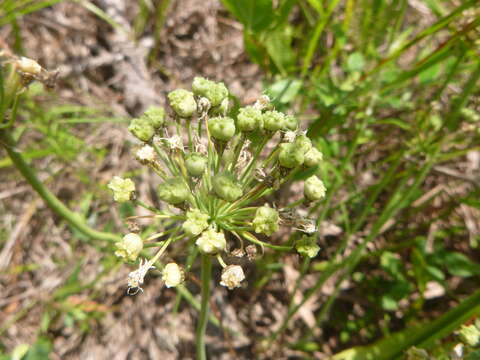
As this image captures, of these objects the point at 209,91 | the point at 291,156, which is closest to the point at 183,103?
the point at 209,91

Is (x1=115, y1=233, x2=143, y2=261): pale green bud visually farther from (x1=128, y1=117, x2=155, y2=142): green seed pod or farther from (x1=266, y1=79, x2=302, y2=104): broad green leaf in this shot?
(x1=266, y1=79, x2=302, y2=104): broad green leaf

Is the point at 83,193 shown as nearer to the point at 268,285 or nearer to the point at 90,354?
the point at 90,354

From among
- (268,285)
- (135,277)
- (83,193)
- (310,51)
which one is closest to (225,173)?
(135,277)

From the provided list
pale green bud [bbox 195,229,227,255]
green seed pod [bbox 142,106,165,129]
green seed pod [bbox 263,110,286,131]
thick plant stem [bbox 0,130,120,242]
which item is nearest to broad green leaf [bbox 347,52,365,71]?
green seed pod [bbox 263,110,286,131]

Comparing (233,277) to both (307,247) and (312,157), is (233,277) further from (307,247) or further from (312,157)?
(312,157)

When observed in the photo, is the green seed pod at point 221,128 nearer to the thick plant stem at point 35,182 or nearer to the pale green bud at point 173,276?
the pale green bud at point 173,276

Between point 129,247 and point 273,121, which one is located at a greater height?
point 273,121
